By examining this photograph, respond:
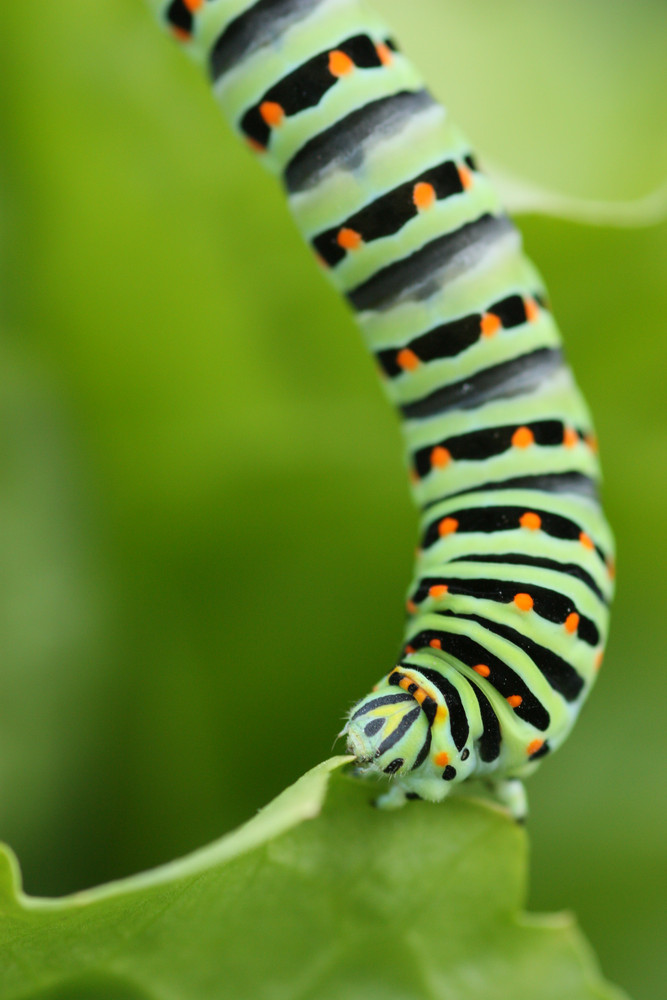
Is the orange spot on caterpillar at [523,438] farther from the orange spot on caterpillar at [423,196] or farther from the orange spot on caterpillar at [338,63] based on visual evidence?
the orange spot on caterpillar at [338,63]

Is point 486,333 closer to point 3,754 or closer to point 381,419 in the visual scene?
point 381,419

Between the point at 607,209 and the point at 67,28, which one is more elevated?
the point at 67,28

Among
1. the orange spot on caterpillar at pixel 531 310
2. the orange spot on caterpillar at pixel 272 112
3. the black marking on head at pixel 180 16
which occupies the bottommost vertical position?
the orange spot on caterpillar at pixel 531 310

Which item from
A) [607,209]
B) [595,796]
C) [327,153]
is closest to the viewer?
[327,153]

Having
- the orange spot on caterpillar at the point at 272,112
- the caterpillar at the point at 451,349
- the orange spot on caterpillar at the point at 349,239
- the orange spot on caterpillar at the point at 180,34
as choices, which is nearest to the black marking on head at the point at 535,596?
the caterpillar at the point at 451,349

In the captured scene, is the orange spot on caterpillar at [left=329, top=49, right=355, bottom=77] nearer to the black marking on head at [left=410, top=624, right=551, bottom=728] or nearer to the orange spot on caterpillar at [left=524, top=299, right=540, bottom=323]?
the orange spot on caterpillar at [left=524, top=299, right=540, bottom=323]

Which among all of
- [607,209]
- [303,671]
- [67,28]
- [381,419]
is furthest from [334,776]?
[67,28]

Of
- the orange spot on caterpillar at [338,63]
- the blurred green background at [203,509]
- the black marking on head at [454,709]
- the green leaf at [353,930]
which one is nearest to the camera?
the green leaf at [353,930]
